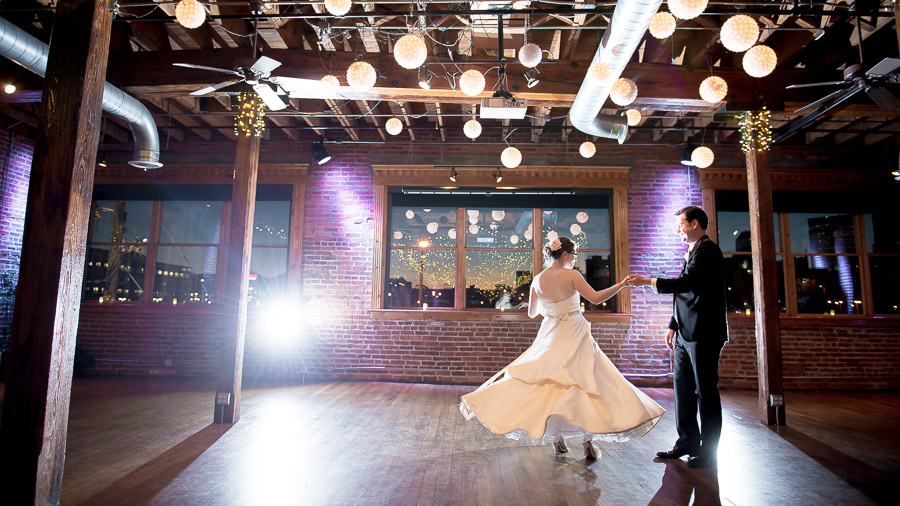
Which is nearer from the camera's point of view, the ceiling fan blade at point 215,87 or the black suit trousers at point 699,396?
the black suit trousers at point 699,396

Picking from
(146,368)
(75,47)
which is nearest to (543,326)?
(75,47)

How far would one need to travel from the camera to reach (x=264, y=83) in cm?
410

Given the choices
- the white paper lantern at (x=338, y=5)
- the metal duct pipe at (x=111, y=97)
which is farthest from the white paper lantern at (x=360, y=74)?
the metal duct pipe at (x=111, y=97)

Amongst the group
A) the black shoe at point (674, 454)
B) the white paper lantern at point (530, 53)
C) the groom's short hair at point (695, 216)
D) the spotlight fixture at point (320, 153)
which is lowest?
the black shoe at point (674, 454)

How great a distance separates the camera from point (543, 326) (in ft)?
11.2

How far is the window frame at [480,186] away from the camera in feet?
21.6

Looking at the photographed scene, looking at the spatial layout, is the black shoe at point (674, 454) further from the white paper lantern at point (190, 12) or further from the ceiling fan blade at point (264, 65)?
the white paper lantern at point (190, 12)

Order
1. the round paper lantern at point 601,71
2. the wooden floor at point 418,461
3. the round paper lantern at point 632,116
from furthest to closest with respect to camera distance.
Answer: the round paper lantern at point 632,116 → the round paper lantern at point 601,71 → the wooden floor at point 418,461

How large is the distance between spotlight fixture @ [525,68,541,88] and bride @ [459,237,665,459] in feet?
7.66

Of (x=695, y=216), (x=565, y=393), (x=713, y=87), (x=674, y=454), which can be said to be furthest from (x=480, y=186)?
(x=674, y=454)

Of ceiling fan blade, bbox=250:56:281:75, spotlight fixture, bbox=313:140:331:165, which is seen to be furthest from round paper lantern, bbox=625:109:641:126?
spotlight fixture, bbox=313:140:331:165

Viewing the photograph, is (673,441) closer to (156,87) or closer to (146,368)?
(156,87)

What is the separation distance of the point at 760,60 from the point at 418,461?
3.75 meters

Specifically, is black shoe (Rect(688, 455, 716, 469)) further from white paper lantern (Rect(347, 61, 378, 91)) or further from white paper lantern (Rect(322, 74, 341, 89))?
white paper lantern (Rect(322, 74, 341, 89))
